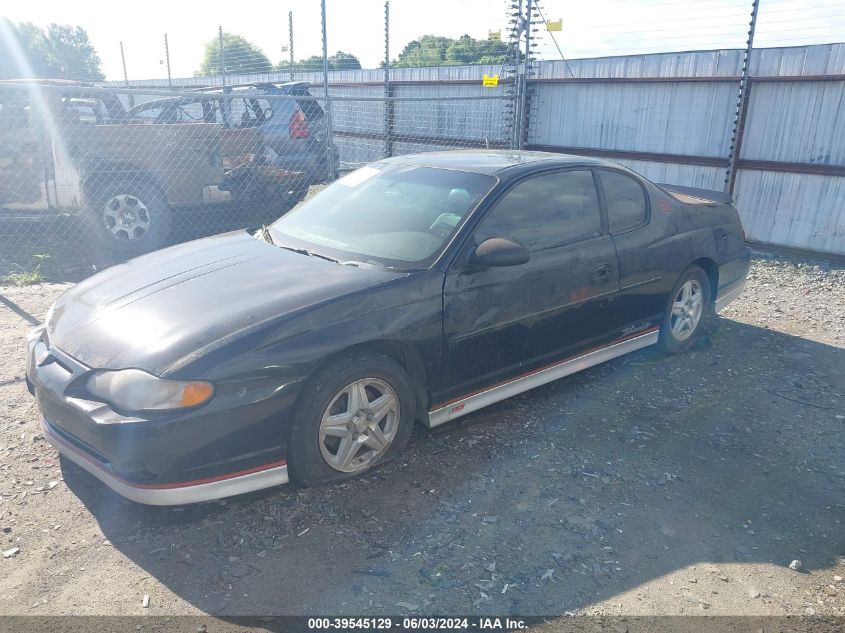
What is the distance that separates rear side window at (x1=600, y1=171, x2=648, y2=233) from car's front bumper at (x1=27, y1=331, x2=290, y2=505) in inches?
106

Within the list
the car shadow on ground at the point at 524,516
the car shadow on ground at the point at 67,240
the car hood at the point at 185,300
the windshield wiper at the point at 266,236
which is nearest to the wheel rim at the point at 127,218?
the car shadow on ground at the point at 67,240

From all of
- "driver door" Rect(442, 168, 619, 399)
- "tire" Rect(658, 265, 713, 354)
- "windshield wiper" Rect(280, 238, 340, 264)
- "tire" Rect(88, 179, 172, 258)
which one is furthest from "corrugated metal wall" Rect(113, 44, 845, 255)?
"windshield wiper" Rect(280, 238, 340, 264)

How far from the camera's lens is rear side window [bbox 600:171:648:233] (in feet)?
15.0

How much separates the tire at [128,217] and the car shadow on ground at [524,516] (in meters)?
5.18

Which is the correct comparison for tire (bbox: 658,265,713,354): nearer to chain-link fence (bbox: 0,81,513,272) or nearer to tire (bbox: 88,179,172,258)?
chain-link fence (bbox: 0,81,513,272)

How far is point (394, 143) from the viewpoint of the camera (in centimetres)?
1360

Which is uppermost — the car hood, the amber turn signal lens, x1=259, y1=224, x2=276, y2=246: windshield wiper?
x1=259, y1=224, x2=276, y2=246: windshield wiper

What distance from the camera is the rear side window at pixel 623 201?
181 inches

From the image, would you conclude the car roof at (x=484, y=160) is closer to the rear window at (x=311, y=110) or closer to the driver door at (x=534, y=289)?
the driver door at (x=534, y=289)

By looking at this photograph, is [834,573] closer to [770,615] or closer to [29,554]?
[770,615]

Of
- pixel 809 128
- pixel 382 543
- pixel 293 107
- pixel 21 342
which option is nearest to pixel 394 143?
pixel 293 107

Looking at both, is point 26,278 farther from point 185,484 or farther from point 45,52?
point 45,52

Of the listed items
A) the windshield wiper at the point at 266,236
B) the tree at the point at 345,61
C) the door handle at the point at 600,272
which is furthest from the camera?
the tree at the point at 345,61

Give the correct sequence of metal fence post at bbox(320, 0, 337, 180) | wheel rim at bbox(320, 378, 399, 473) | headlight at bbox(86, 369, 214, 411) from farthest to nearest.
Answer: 1. metal fence post at bbox(320, 0, 337, 180)
2. wheel rim at bbox(320, 378, 399, 473)
3. headlight at bbox(86, 369, 214, 411)
